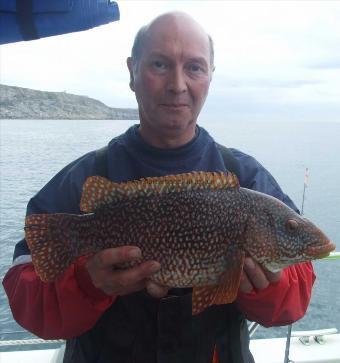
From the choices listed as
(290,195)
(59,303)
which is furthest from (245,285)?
(290,195)

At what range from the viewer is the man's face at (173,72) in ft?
9.77

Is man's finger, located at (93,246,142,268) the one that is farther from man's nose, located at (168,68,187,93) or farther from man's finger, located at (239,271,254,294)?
man's nose, located at (168,68,187,93)

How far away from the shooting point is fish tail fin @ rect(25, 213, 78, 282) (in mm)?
2725

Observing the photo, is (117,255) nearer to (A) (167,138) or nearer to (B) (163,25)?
(A) (167,138)

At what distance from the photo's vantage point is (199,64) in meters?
3.05

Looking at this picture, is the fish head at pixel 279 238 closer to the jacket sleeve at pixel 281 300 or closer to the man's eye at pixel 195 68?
the jacket sleeve at pixel 281 300

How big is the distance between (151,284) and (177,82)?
1.50 meters

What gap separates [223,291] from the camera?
2.61 m

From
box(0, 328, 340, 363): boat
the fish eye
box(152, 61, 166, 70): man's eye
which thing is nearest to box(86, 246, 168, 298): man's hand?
the fish eye

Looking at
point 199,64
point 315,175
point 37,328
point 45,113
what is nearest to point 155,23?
point 199,64

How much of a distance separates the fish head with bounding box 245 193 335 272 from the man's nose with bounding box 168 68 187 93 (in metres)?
0.99

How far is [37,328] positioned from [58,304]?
11.1 inches

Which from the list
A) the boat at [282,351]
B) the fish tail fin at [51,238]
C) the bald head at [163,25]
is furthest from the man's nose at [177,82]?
the boat at [282,351]

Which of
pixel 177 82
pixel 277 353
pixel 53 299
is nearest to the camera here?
pixel 53 299
